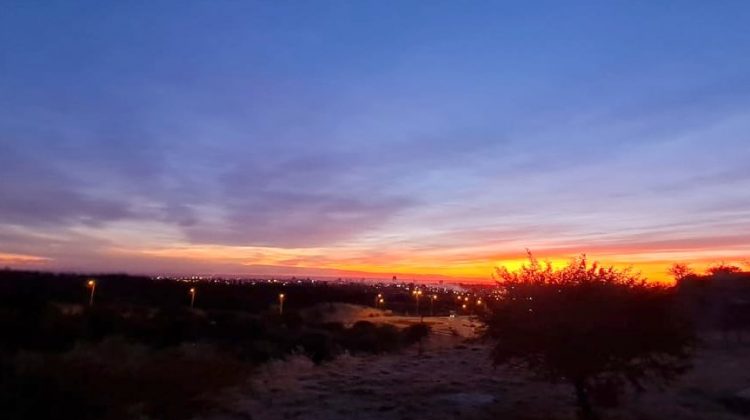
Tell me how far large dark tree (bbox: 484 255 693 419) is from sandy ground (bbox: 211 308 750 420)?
1637mm

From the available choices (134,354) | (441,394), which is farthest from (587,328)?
(134,354)

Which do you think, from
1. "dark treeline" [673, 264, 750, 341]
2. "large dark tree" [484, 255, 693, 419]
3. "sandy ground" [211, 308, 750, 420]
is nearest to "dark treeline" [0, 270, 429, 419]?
"sandy ground" [211, 308, 750, 420]

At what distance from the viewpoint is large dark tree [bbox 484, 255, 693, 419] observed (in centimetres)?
1862

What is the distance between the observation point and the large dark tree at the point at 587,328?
1862 centimetres

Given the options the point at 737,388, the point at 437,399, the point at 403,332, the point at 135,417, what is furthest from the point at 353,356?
the point at 135,417

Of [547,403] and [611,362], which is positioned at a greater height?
[611,362]

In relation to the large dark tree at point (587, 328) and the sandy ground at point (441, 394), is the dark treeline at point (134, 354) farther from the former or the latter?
the large dark tree at point (587, 328)

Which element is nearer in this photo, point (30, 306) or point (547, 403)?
point (547, 403)

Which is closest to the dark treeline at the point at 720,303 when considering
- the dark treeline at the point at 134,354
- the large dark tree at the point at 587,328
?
the dark treeline at the point at 134,354

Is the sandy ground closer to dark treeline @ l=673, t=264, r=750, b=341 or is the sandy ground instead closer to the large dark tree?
the large dark tree

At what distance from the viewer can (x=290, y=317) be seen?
6325 centimetres

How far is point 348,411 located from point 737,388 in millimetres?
14026

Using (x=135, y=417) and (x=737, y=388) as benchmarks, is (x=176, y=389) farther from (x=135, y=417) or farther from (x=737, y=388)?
(x=737, y=388)

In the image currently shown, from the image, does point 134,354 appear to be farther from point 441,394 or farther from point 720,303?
point 720,303
